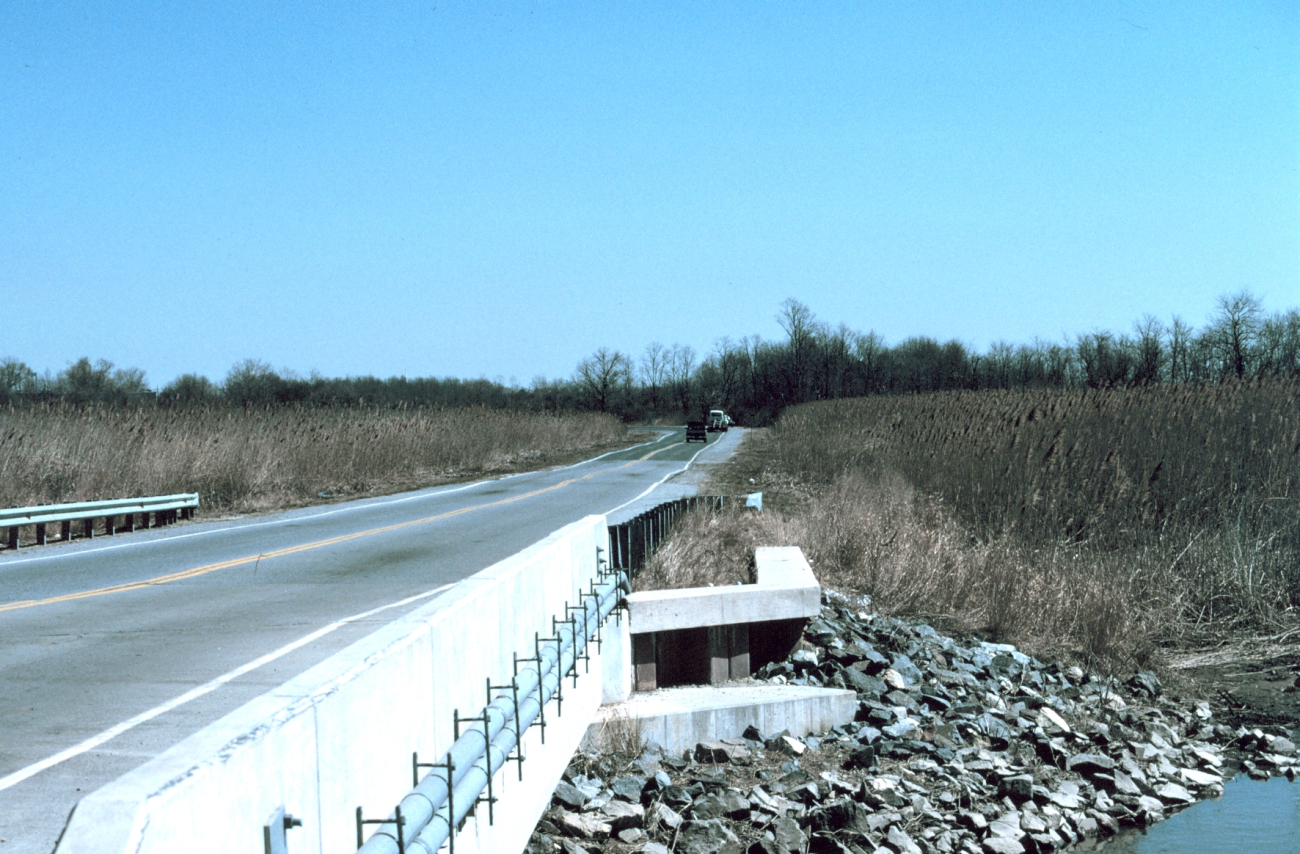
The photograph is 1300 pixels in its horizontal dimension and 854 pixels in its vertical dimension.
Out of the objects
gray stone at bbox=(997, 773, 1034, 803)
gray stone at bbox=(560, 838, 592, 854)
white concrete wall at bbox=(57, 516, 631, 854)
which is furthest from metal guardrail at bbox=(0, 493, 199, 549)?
gray stone at bbox=(997, 773, 1034, 803)

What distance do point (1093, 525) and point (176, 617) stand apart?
10.7m

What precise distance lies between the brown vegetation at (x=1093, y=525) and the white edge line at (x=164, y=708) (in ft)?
18.5

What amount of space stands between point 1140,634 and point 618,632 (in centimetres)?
608

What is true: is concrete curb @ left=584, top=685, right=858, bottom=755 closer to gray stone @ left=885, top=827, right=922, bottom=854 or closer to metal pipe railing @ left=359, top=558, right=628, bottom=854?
metal pipe railing @ left=359, top=558, right=628, bottom=854

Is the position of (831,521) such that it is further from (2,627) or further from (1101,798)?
(2,627)

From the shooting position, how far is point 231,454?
2173 centimetres

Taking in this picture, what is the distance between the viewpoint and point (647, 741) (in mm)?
7070

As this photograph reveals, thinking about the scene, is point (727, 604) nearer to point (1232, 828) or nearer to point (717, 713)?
point (717, 713)

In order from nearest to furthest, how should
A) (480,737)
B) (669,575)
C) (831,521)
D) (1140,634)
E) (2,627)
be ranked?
(480,737) → (2,627) → (669,575) → (1140,634) → (831,521)

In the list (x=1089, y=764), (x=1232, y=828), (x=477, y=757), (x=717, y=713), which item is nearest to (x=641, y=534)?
(x=717, y=713)

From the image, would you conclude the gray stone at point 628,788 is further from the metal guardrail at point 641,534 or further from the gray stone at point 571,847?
the metal guardrail at point 641,534

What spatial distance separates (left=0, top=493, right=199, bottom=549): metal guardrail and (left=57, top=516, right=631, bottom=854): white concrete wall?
1200 cm

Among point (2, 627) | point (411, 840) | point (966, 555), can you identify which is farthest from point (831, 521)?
point (411, 840)

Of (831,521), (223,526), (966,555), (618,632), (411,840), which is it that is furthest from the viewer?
(223,526)
